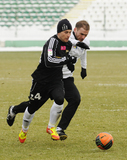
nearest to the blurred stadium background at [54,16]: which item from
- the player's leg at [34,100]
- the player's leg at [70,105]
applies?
the player's leg at [70,105]

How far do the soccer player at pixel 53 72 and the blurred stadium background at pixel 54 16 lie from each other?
28423mm

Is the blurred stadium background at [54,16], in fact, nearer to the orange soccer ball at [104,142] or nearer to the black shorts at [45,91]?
the black shorts at [45,91]

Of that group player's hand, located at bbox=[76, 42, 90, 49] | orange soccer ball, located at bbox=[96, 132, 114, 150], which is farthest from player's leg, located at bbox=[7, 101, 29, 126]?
orange soccer ball, located at bbox=[96, 132, 114, 150]

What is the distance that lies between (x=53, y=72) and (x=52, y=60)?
0.28m

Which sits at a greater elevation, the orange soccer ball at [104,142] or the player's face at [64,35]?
the player's face at [64,35]

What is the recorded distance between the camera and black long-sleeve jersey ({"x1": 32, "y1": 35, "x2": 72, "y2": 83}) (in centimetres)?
494

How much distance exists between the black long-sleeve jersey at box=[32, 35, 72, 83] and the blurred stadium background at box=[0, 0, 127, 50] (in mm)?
28427

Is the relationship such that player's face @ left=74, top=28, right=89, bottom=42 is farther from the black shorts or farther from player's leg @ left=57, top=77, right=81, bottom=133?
the black shorts

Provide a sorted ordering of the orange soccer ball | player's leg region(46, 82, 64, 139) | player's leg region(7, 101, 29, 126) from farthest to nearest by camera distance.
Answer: player's leg region(7, 101, 29, 126), player's leg region(46, 82, 64, 139), the orange soccer ball

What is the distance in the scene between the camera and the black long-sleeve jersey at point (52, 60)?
4.94m

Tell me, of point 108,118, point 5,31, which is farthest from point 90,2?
point 108,118

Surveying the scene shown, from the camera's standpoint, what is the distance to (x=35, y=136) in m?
5.73

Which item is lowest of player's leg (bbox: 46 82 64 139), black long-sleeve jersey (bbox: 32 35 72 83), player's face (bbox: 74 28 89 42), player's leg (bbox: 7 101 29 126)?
player's leg (bbox: 7 101 29 126)

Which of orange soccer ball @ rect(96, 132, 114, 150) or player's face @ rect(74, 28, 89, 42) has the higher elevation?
player's face @ rect(74, 28, 89, 42)
